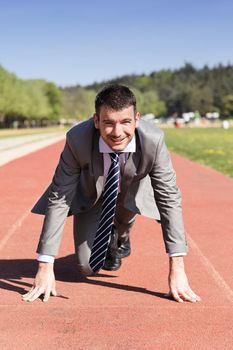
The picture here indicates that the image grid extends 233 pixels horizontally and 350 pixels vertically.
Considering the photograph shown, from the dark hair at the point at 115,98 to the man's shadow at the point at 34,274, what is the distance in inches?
56.8

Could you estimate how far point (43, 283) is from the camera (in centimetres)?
399

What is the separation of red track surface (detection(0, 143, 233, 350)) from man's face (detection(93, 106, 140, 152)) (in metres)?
1.12

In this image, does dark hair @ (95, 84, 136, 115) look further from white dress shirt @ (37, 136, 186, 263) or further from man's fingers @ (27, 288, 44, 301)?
man's fingers @ (27, 288, 44, 301)

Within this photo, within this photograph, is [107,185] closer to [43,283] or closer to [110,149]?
[110,149]

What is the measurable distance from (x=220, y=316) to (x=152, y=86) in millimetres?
187266

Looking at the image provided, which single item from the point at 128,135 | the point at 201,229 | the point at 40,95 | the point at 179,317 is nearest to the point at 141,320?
the point at 179,317

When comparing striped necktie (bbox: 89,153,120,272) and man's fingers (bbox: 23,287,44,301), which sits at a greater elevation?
striped necktie (bbox: 89,153,120,272)

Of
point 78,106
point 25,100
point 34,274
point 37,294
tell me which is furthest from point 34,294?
point 78,106

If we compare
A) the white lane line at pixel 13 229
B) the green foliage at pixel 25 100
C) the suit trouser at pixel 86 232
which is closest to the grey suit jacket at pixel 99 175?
the suit trouser at pixel 86 232

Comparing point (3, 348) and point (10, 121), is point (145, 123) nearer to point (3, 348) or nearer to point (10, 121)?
point (3, 348)

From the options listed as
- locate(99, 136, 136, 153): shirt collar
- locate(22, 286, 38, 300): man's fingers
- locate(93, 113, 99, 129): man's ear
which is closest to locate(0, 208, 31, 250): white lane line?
locate(22, 286, 38, 300): man's fingers

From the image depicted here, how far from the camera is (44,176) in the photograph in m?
13.7

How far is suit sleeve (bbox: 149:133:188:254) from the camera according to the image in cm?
398

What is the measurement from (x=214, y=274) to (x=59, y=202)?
156 cm
